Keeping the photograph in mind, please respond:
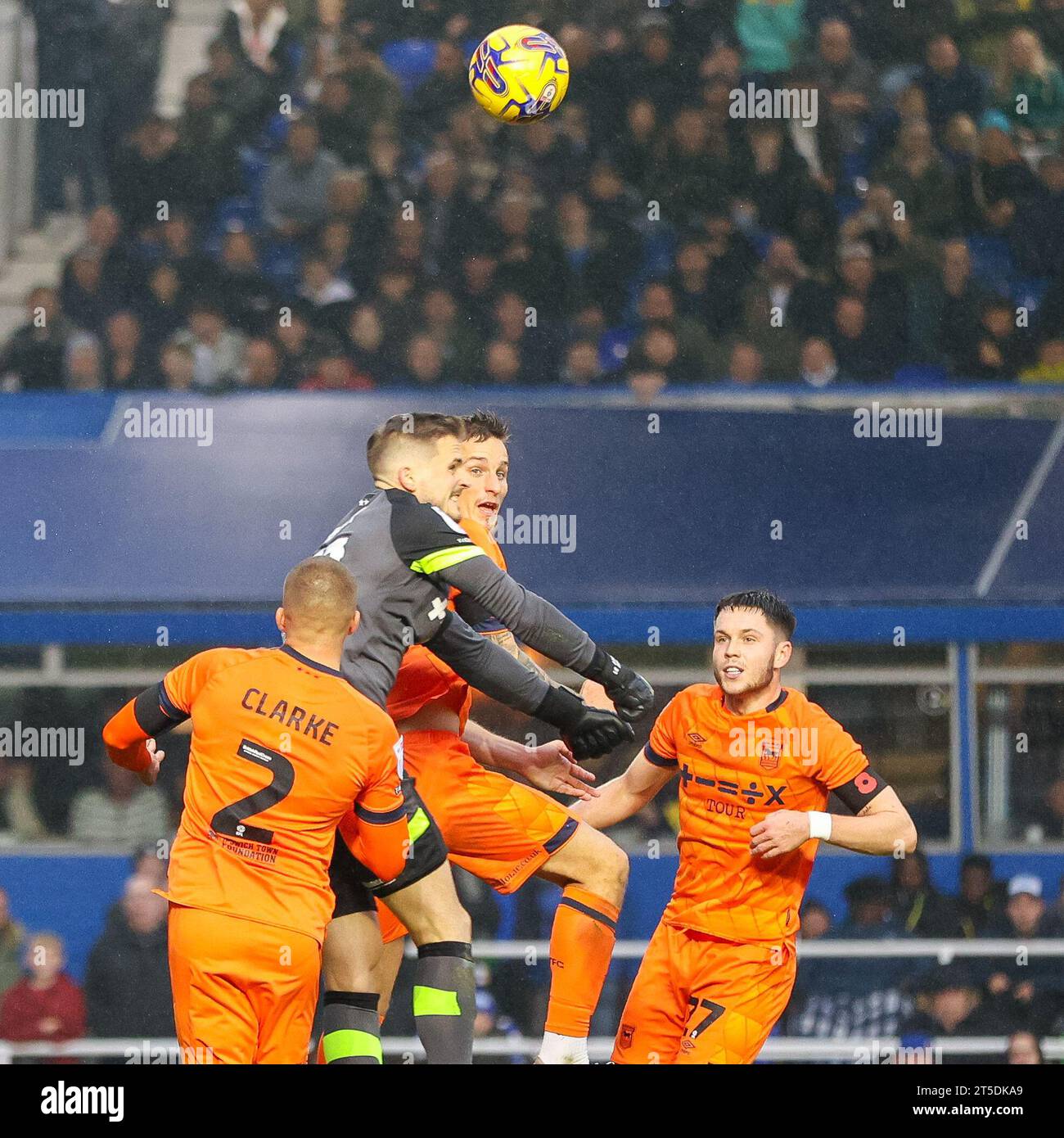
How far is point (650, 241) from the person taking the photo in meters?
8.11

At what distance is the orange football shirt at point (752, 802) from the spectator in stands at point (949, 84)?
15.3 feet

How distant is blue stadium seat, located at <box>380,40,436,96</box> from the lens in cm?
838

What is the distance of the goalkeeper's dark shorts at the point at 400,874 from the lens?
14.2 ft

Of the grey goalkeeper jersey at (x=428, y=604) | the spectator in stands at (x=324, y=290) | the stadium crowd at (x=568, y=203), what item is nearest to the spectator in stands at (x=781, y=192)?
the stadium crowd at (x=568, y=203)

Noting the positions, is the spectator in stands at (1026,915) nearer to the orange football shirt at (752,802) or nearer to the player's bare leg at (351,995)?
the orange football shirt at (752,802)

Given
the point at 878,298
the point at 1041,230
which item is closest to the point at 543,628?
the point at 878,298

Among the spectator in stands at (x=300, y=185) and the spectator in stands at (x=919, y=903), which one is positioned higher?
the spectator in stands at (x=300, y=185)

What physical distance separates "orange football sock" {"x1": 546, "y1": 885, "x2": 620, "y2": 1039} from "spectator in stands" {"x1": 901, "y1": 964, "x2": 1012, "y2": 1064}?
8.43 feet

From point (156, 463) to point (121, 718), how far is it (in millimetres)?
3348

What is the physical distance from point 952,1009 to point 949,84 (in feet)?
13.6

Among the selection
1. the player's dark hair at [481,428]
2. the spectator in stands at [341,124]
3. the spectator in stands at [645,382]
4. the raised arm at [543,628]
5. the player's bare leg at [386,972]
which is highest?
the spectator in stands at [341,124]

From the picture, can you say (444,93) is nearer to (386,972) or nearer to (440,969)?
(386,972)
